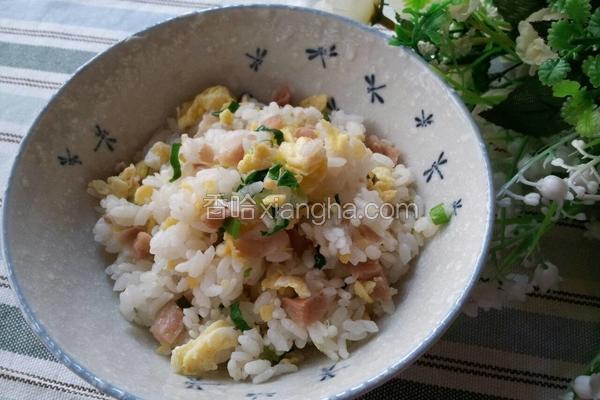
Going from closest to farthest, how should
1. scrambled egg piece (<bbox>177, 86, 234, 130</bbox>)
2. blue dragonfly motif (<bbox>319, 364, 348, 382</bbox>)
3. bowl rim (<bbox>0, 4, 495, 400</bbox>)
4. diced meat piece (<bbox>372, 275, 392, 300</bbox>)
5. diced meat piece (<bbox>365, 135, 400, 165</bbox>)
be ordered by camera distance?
bowl rim (<bbox>0, 4, 495, 400</bbox>)
blue dragonfly motif (<bbox>319, 364, 348, 382</bbox>)
diced meat piece (<bbox>372, 275, 392, 300</bbox>)
diced meat piece (<bbox>365, 135, 400, 165</bbox>)
scrambled egg piece (<bbox>177, 86, 234, 130</bbox>)

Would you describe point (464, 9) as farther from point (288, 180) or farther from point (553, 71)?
point (288, 180)

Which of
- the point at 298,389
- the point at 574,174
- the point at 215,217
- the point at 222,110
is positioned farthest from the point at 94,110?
the point at 574,174

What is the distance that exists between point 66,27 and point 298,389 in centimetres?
155

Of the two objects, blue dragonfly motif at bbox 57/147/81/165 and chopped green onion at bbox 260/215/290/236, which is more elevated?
blue dragonfly motif at bbox 57/147/81/165

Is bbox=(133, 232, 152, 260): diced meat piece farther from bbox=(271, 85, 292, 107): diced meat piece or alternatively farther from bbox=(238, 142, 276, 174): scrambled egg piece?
bbox=(271, 85, 292, 107): diced meat piece

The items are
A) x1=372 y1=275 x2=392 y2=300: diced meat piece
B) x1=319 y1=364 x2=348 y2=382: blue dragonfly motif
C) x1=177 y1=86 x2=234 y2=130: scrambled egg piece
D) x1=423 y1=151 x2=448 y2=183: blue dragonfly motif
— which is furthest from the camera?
x1=177 y1=86 x2=234 y2=130: scrambled egg piece

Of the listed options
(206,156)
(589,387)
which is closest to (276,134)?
(206,156)

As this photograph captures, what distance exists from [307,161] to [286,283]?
0.24 m

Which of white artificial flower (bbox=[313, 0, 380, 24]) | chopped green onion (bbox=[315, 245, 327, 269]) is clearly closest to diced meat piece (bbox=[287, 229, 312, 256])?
chopped green onion (bbox=[315, 245, 327, 269])

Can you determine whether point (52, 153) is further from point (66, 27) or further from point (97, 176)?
point (66, 27)

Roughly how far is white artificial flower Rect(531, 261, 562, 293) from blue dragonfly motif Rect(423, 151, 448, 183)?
0.95 feet

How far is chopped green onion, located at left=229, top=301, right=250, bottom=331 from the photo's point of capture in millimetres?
1225

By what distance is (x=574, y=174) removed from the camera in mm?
1124

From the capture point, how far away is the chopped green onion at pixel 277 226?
1.20m
